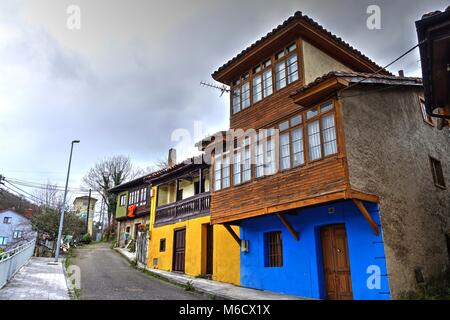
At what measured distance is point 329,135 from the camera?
10.9 metres

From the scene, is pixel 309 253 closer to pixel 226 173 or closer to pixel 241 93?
pixel 226 173

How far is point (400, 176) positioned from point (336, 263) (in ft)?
11.6

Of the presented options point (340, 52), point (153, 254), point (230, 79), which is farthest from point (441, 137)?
point (153, 254)

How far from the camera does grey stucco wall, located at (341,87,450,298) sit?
10430mm

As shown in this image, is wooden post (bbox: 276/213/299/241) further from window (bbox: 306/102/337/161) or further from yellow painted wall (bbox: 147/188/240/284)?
yellow painted wall (bbox: 147/188/240/284)

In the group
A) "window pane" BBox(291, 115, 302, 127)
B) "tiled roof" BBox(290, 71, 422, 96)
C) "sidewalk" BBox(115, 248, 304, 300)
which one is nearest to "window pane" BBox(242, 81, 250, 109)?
"window pane" BBox(291, 115, 302, 127)

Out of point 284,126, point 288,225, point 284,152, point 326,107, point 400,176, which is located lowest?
point 288,225

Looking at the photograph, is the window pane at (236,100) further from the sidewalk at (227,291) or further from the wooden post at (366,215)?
the sidewalk at (227,291)

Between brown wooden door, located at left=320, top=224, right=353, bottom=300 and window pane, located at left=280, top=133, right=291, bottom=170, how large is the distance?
2404mm

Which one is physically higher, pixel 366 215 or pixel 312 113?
pixel 312 113

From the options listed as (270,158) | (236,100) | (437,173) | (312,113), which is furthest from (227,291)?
(437,173)

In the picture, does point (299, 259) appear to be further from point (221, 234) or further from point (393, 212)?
point (221, 234)

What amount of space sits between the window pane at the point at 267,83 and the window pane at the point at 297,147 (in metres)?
2.29
